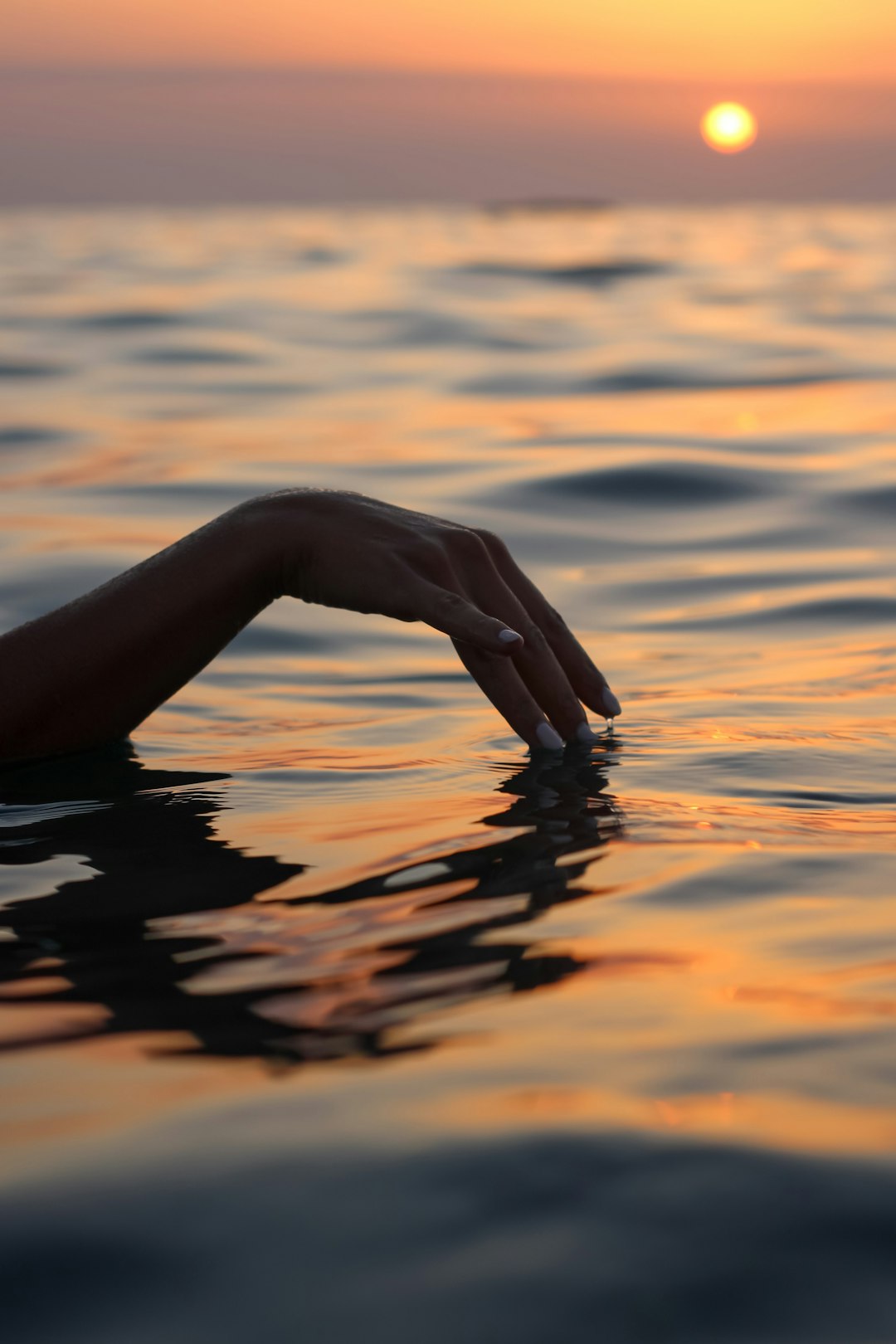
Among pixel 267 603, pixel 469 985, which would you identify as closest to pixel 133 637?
pixel 267 603

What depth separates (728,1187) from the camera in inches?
45.7

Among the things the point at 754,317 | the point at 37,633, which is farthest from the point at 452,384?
the point at 37,633

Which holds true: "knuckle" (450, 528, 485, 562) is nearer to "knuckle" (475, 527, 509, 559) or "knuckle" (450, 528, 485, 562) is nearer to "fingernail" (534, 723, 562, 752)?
"knuckle" (475, 527, 509, 559)

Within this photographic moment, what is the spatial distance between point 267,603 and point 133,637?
222 millimetres

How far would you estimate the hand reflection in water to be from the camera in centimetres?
147

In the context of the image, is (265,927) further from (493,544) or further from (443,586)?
(493,544)

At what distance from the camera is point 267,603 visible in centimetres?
233

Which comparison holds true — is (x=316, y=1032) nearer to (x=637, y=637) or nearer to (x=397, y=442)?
(x=637, y=637)

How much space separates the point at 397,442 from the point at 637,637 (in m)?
3.37

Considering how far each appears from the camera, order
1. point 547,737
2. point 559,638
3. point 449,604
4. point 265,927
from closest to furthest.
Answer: point 265,927 < point 449,604 < point 547,737 < point 559,638

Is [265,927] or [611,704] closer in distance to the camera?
[265,927]

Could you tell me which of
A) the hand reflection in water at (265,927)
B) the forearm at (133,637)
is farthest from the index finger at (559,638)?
the forearm at (133,637)

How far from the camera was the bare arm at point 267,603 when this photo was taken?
6.93 ft

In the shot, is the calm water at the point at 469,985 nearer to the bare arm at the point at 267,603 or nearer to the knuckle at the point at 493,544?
the bare arm at the point at 267,603
